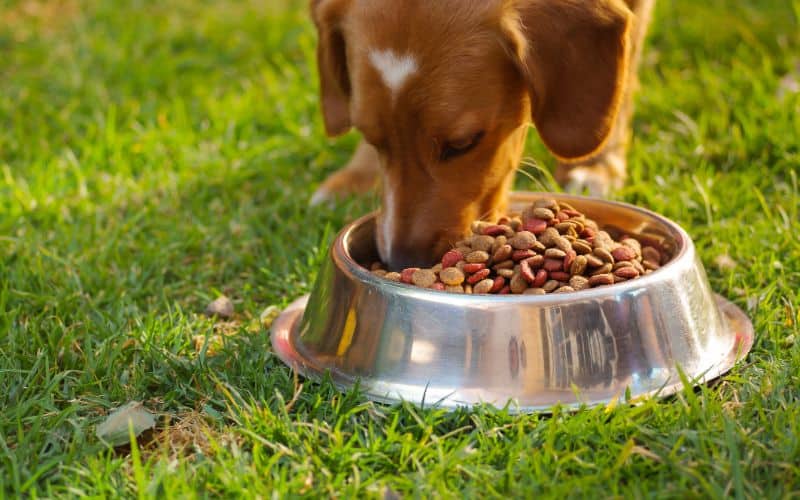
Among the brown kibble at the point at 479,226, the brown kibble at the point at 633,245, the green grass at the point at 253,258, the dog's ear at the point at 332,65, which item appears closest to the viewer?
the green grass at the point at 253,258

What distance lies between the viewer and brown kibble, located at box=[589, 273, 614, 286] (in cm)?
242

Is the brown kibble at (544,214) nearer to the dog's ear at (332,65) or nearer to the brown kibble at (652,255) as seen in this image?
the brown kibble at (652,255)

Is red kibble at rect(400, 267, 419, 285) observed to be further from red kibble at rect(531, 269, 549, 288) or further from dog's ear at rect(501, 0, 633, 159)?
dog's ear at rect(501, 0, 633, 159)

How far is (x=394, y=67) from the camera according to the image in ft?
8.87

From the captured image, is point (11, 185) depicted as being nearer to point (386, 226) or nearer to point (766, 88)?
point (386, 226)

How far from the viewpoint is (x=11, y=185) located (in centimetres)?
379

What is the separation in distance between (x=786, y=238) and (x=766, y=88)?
59.2 inches

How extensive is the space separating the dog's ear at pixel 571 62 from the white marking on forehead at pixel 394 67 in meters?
0.29

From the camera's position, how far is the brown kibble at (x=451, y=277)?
248 centimetres

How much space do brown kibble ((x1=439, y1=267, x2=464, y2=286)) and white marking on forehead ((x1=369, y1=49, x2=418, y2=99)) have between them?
1.85 feet

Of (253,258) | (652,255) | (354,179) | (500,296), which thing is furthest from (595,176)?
(500,296)

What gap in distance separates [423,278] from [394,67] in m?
0.64

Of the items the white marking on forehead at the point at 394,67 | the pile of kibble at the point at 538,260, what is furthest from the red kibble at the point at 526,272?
the white marking on forehead at the point at 394,67

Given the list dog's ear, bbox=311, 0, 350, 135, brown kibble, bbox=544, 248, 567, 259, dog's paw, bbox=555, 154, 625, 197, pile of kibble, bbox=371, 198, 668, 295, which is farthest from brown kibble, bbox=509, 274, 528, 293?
dog's paw, bbox=555, 154, 625, 197
